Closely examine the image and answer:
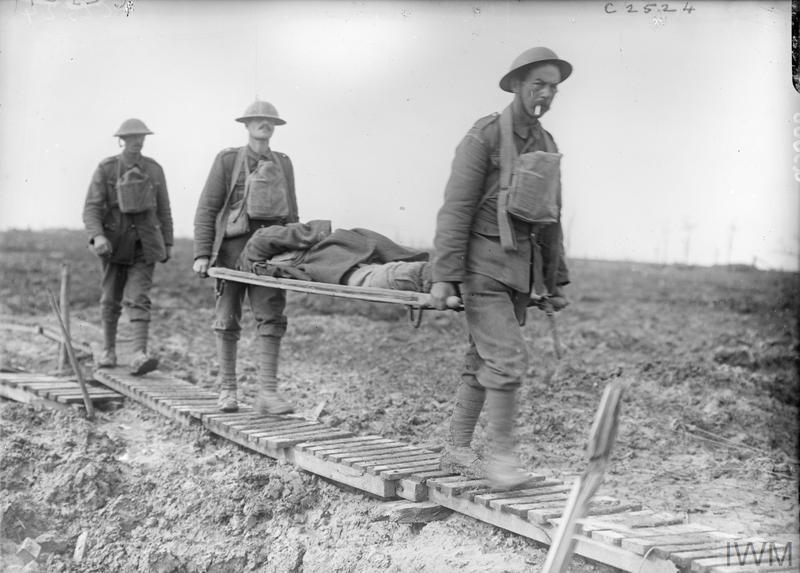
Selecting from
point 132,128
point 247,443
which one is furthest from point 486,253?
point 132,128

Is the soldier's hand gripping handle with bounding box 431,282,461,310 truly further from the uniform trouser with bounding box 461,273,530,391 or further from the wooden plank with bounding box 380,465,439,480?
the wooden plank with bounding box 380,465,439,480

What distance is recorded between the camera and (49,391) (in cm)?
705

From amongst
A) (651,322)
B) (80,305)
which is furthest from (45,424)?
(651,322)

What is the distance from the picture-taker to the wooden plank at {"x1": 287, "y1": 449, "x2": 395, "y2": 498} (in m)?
Answer: 4.72

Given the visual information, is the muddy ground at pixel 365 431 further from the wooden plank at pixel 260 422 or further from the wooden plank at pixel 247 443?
the wooden plank at pixel 260 422

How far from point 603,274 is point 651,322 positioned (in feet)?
39.2

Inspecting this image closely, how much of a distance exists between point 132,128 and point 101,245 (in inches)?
44.2

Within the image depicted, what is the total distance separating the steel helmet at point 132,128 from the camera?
7.69 metres

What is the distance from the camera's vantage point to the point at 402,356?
31.6 ft

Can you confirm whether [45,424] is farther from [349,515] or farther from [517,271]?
[517,271]

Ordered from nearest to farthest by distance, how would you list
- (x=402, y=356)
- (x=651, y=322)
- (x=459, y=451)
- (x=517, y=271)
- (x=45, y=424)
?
(x=517, y=271) → (x=459, y=451) → (x=45, y=424) → (x=402, y=356) → (x=651, y=322)

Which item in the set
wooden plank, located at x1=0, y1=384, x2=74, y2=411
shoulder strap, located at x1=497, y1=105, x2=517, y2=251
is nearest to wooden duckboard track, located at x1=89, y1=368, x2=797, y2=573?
wooden plank, located at x1=0, y1=384, x2=74, y2=411

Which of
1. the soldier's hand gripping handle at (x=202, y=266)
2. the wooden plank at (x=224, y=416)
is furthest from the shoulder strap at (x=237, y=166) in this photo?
the wooden plank at (x=224, y=416)

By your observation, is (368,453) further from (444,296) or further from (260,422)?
(444,296)
